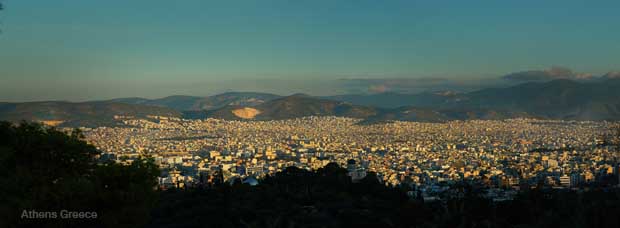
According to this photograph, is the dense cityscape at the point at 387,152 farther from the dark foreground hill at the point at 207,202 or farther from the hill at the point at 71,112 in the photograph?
the hill at the point at 71,112

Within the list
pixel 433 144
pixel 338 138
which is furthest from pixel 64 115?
pixel 433 144

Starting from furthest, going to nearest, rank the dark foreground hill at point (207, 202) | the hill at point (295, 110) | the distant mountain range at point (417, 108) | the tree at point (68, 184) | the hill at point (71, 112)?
the hill at point (295, 110), the distant mountain range at point (417, 108), the hill at point (71, 112), the dark foreground hill at point (207, 202), the tree at point (68, 184)

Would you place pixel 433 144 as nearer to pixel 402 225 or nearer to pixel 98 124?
pixel 98 124

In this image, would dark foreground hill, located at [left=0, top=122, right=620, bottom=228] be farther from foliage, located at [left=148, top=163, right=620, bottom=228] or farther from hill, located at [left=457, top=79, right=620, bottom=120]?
hill, located at [left=457, top=79, right=620, bottom=120]

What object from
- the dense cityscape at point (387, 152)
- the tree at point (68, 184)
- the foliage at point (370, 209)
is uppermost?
the tree at point (68, 184)

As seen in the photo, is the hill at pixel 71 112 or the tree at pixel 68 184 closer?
→ the tree at pixel 68 184

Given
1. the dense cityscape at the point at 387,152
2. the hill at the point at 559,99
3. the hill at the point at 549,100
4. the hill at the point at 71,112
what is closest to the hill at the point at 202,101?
the hill at the point at 549,100

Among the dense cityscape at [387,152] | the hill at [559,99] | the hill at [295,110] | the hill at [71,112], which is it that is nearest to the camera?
the dense cityscape at [387,152]

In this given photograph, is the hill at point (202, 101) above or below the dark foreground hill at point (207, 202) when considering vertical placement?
above
